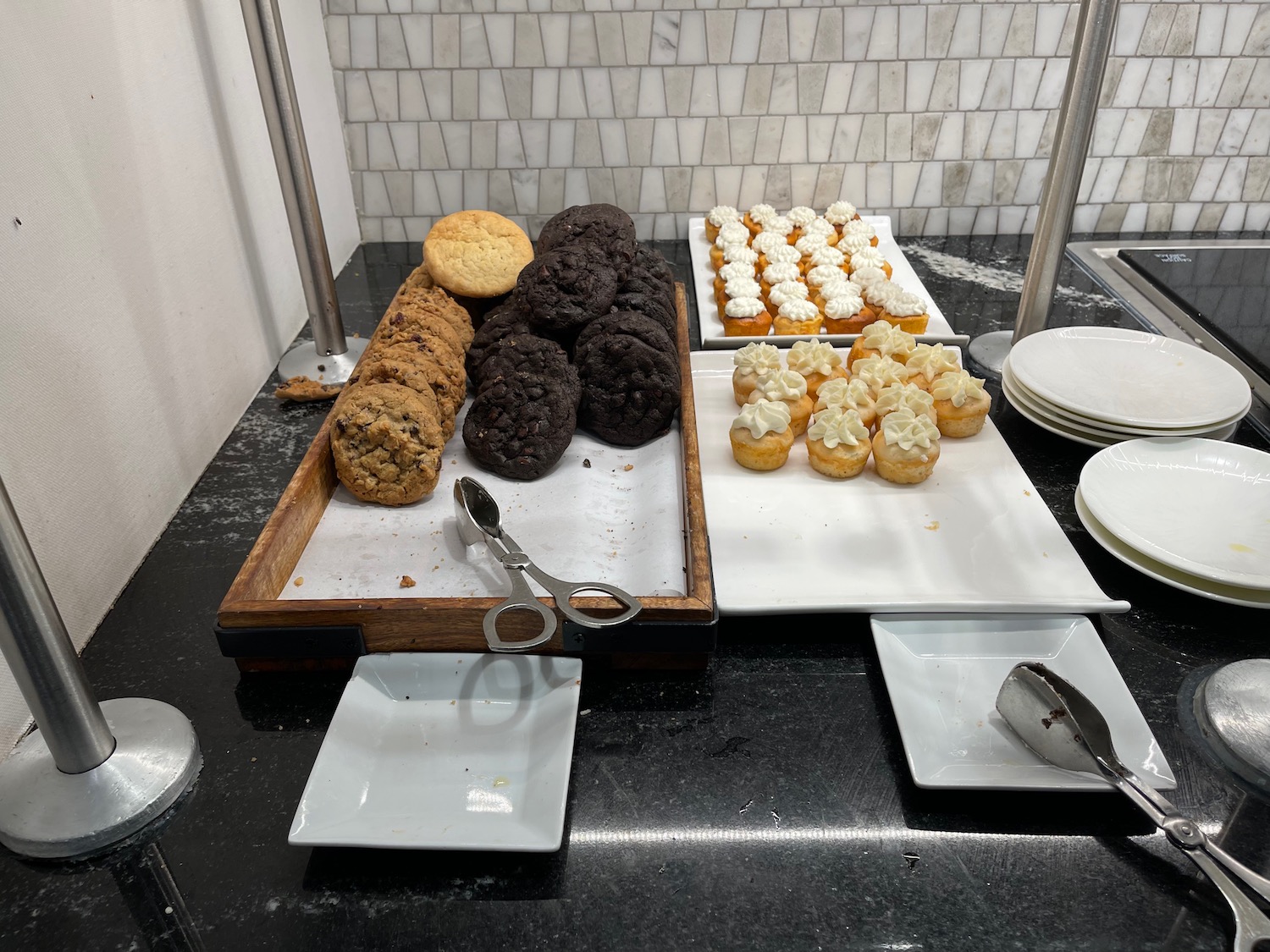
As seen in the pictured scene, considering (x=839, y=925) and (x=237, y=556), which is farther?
(x=237, y=556)

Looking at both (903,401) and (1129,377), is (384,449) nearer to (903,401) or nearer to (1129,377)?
(903,401)

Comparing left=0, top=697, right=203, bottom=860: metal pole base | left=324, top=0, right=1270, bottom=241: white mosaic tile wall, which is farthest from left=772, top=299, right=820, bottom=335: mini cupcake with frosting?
left=0, top=697, right=203, bottom=860: metal pole base

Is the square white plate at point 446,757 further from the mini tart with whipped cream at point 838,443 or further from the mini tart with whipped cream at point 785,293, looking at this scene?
the mini tart with whipped cream at point 785,293

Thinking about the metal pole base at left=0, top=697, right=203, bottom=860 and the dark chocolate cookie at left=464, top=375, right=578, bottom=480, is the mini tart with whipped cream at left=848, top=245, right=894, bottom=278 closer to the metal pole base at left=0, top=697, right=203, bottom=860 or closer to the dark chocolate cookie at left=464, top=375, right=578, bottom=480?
the dark chocolate cookie at left=464, top=375, right=578, bottom=480

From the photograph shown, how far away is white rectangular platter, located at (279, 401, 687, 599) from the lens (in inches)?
35.6

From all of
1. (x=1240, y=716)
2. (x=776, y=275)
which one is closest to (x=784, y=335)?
(x=776, y=275)

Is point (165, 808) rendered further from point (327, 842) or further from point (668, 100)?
point (668, 100)

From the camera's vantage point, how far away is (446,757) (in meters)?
0.72

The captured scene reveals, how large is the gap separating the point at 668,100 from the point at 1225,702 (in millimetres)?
1426

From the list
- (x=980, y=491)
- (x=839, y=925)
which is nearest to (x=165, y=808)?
(x=839, y=925)

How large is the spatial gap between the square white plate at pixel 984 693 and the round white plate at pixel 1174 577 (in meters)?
0.09

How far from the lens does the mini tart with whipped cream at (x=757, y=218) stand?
68.9 inches

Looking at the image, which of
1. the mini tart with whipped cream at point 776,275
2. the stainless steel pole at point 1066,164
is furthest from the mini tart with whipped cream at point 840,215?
the stainless steel pole at point 1066,164

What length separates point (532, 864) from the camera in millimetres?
661
